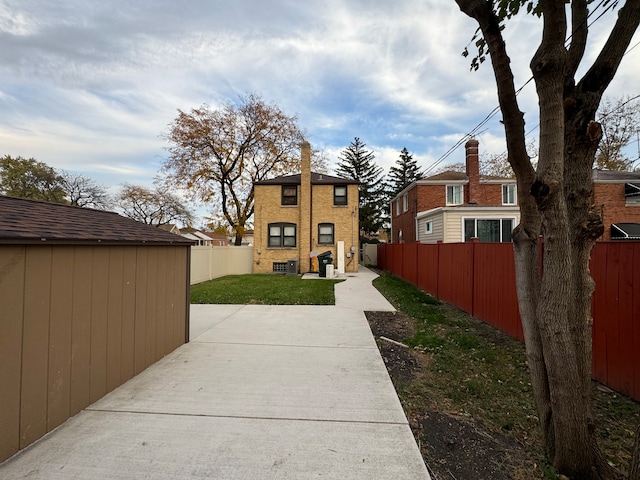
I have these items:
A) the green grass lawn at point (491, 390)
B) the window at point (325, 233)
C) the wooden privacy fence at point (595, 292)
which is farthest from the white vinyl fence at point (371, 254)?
the green grass lawn at point (491, 390)

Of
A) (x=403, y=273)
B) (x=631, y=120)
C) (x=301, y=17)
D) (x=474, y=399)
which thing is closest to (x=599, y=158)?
(x=631, y=120)

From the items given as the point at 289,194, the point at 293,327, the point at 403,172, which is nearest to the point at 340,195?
the point at 289,194

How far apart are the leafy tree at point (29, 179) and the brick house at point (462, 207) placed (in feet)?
95.2

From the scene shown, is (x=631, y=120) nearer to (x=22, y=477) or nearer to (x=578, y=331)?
(x=578, y=331)

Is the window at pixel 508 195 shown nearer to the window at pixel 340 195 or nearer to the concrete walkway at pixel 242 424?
the window at pixel 340 195

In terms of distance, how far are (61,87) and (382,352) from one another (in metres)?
11.1

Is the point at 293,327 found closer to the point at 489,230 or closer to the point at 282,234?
the point at 282,234

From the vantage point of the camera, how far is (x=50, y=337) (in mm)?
2375

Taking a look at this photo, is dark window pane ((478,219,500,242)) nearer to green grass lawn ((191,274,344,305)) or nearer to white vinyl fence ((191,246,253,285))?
green grass lawn ((191,274,344,305))

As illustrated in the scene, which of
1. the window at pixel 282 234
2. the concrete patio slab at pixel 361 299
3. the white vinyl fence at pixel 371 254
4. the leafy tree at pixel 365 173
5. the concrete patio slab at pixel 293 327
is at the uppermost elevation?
the leafy tree at pixel 365 173

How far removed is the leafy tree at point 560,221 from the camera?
6.26 ft

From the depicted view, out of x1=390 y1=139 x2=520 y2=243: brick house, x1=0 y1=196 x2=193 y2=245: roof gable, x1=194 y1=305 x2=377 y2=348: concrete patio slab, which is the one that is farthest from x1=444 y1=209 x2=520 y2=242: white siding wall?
x1=0 y1=196 x2=193 y2=245: roof gable

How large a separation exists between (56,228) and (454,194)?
18.7 metres

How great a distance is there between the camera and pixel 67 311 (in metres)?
2.54
